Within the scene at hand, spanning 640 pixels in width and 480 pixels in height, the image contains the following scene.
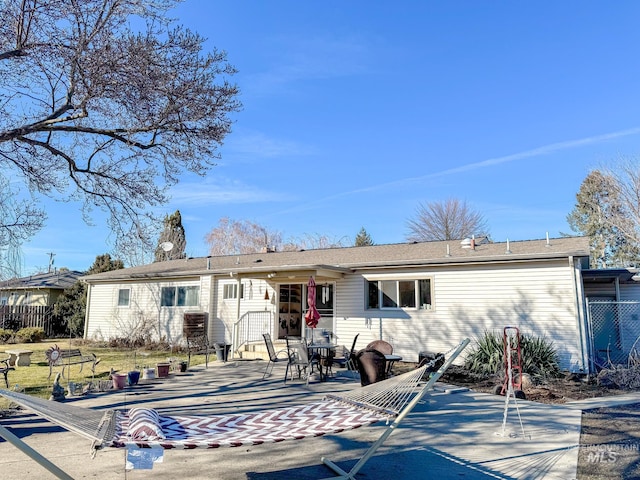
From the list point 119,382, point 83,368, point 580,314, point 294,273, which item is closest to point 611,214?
point 580,314

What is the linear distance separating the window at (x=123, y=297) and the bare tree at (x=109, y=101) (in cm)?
1058

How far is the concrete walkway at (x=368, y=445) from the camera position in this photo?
4102 mm

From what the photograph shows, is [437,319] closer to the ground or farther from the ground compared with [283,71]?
closer to the ground

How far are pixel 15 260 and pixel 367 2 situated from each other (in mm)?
12234

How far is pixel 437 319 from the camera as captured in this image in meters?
12.1

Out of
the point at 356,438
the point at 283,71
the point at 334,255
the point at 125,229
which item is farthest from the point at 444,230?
the point at 356,438

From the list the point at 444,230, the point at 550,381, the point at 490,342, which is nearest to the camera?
the point at 550,381

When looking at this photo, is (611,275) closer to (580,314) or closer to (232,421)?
(580,314)

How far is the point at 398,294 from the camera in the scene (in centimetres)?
1289

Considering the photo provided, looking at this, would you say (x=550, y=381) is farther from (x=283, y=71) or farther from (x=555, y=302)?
(x=283, y=71)

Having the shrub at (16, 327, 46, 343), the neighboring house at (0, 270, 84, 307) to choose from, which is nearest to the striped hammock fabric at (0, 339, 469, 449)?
the shrub at (16, 327, 46, 343)

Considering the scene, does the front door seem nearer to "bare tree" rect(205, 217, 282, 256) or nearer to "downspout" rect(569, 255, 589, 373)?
"downspout" rect(569, 255, 589, 373)

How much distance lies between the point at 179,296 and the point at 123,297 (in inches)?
146

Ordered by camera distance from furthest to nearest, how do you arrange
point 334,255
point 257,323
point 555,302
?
point 334,255, point 257,323, point 555,302
